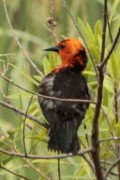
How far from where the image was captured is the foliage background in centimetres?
262

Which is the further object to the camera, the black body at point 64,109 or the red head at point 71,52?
the red head at point 71,52

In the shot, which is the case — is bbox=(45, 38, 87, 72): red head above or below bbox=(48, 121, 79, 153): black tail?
above

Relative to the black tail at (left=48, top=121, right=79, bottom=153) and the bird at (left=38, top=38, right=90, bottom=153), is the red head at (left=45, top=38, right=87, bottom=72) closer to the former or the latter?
the bird at (left=38, top=38, right=90, bottom=153)

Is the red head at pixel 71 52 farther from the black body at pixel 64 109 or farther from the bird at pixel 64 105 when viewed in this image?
the black body at pixel 64 109

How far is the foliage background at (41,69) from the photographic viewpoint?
103 inches

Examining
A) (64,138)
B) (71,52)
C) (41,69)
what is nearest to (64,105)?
(64,138)

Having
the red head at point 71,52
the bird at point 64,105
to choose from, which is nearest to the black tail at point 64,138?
the bird at point 64,105

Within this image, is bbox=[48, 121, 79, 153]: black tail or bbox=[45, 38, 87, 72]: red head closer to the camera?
bbox=[48, 121, 79, 153]: black tail

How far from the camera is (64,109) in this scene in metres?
2.78

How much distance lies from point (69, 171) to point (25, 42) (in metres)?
1.26

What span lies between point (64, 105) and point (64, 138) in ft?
0.62

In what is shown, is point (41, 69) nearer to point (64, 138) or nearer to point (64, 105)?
point (64, 105)

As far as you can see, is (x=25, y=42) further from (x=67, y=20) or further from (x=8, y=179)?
(x=8, y=179)

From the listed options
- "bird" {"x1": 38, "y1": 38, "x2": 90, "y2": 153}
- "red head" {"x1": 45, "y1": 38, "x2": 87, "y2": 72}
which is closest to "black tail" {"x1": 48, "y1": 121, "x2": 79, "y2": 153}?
"bird" {"x1": 38, "y1": 38, "x2": 90, "y2": 153}
